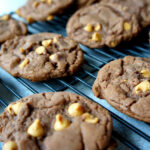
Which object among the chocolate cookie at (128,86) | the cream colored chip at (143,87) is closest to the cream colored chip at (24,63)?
the chocolate cookie at (128,86)

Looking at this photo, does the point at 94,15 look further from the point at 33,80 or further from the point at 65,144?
the point at 65,144

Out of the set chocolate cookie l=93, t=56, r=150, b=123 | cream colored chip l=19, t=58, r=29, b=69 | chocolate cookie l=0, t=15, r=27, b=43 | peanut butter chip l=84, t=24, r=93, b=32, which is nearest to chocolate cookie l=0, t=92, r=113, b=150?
chocolate cookie l=93, t=56, r=150, b=123

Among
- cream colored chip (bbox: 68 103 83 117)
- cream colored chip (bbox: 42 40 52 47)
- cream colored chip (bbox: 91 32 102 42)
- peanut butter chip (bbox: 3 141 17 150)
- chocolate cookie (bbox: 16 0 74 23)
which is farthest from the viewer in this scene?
chocolate cookie (bbox: 16 0 74 23)

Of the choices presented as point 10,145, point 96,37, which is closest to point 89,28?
point 96,37

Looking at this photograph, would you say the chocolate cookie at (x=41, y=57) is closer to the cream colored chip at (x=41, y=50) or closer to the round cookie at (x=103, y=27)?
the cream colored chip at (x=41, y=50)

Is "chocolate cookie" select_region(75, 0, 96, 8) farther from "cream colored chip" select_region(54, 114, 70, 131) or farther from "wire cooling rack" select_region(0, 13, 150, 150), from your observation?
"cream colored chip" select_region(54, 114, 70, 131)
